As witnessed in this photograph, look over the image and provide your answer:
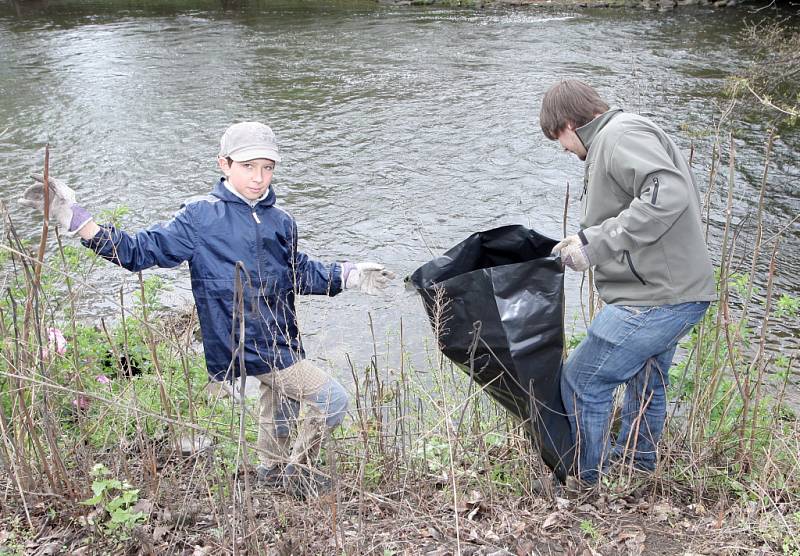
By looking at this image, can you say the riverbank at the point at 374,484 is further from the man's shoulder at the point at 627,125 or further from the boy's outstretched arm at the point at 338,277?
the man's shoulder at the point at 627,125

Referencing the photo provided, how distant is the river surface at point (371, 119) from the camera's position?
7.07 metres

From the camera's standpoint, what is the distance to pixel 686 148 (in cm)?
897

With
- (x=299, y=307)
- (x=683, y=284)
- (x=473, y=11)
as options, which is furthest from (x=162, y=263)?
(x=473, y=11)

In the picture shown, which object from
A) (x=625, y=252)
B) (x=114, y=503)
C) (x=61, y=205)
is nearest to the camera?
(x=114, y=503)

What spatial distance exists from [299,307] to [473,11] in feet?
45.9

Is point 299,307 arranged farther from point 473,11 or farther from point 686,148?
point 473,11

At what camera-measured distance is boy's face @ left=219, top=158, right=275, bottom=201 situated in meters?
3.19

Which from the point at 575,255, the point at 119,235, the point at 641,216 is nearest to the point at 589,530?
the point at 575,255

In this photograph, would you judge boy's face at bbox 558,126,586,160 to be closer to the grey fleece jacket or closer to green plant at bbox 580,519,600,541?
the grey fleece jacket

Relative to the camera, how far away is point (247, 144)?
3.19 m

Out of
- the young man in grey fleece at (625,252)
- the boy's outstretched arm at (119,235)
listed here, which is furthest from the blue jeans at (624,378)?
the boy's outstretched arm at (119,235)

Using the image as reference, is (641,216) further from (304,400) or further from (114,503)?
(114,503)

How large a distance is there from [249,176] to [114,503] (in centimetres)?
130

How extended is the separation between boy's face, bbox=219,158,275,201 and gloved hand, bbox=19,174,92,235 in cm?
59
